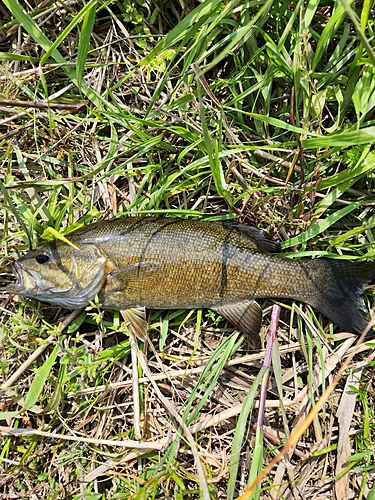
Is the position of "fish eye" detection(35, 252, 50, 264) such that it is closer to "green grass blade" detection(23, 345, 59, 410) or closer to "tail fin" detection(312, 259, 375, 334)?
"green grass blade" detection(23, 345, 59, 410)

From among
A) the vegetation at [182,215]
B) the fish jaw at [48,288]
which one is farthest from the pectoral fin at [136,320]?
the fish jaw at [48,288]

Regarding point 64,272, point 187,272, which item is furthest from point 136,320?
point 64,272

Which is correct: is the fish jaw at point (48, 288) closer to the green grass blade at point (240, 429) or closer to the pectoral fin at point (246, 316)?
the pectoral fin at point (246, 316)

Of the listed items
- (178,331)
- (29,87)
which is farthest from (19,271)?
(29,87)

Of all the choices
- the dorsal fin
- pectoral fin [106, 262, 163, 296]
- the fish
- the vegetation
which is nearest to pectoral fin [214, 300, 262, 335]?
the fish

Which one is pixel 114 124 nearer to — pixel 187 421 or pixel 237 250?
pixel 237 250

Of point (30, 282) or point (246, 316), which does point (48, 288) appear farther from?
point (246, 316)

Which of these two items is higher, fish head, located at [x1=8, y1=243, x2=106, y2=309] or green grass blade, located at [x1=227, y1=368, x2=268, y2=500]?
fish head, located at [x1=8, y1=243, x2=106, y2=309]
